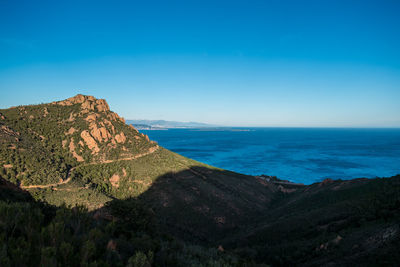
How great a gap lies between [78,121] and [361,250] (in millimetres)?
52502

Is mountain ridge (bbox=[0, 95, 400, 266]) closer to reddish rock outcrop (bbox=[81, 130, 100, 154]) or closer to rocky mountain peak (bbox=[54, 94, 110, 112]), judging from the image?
reddish rock outcrop (bbox=[81, 130, 100, 154])

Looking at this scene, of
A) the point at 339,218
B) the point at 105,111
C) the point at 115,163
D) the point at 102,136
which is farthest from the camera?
the point at 105,111

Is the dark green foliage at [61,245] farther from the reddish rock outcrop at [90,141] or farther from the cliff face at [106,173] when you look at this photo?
the reddish rock outcrop at [90,141]

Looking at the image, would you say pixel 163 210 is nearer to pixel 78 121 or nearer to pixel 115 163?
pixel 115 163

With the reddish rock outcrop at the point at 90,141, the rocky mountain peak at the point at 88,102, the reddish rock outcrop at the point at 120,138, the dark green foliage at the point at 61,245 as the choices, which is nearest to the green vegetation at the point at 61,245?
the dark green foliage at the point at 61,245

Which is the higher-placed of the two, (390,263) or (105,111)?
(105,111)

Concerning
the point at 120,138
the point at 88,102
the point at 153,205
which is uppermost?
the point at 88,102

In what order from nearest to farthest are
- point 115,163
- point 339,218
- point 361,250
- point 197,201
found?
point 361,250 < point 339,218 < point 197,201 < point 115,163

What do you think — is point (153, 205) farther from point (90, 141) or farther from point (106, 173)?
point (90, 141)

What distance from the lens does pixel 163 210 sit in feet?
96.8

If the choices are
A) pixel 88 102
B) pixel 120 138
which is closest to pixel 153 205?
pixel 120 138

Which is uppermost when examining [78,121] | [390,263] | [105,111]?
[105,111]

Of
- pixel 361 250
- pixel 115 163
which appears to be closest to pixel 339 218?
pixel 361 250

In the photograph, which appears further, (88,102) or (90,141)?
(88,102)
